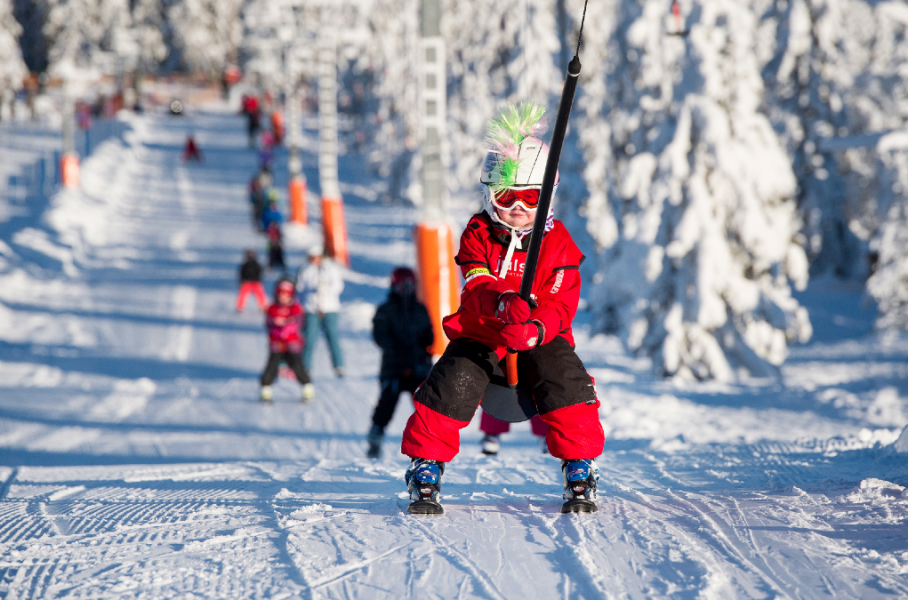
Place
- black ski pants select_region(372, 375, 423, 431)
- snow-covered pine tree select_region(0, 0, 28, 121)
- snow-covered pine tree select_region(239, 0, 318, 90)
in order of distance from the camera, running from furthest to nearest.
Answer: snow-covered pine tree select_region(0, 0, 28, 121) → snow-covered pine tree select_region(239, 0, 318, 90) → black ski pants select_region(372, 375, 423, 431)

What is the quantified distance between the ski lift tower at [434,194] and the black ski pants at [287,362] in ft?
5.39

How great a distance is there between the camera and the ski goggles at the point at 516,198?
3787 mm

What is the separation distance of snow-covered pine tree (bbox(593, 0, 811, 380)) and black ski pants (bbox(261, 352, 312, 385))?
5.12 m

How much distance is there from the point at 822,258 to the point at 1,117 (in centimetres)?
4442

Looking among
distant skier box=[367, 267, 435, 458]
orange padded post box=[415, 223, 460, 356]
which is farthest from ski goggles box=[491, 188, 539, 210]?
orange padded post box=[415, 223, 460, 356]

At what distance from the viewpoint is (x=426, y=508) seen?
3791 mm

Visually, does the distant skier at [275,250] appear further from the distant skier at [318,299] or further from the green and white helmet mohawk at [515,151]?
the green and white helmet mohawk at [515,151]

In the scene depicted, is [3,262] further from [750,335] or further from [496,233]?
[496,233]

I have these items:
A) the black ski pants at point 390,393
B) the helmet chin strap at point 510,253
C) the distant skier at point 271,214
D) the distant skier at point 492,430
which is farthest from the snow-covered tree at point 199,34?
the helmet chin strap at point 510,253

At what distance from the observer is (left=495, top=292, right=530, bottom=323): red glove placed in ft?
11.3

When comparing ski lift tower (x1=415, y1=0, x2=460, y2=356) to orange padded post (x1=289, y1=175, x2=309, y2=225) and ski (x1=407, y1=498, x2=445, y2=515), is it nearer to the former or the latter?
ski (x1=407, y1=498, x2=445, y2=515)

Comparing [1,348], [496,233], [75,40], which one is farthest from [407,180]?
[75,40]

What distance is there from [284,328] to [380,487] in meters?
5.53

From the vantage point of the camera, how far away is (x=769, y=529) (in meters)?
3.48
